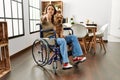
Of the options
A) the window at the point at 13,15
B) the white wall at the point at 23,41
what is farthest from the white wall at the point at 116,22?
the window at the point at 13,15

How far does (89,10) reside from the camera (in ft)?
18.7

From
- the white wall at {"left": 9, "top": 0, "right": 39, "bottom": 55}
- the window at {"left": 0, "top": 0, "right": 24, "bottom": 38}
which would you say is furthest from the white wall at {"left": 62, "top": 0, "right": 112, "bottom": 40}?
the window at {"left": 0, "top": 0, "right": 24, "bottom": 38}

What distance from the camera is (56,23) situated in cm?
267

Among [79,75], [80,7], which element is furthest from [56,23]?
[80,7]

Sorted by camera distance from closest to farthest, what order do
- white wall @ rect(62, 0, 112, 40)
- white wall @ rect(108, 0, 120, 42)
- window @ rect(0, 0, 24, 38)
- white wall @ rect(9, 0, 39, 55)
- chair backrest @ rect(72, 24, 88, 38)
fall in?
window @ rect(0, 0, 24, 38)
white wall @ rect(9, 0, 39, 55)
chair backrest @ rect(72, 24, 88, 38)
white wall @ rect(62, 0, 112, 40)
white wall @ rect(108, 0, 120, 42)

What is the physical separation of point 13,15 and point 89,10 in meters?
3.19

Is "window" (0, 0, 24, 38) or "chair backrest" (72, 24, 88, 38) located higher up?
"window" (0, 0, 24, 38)

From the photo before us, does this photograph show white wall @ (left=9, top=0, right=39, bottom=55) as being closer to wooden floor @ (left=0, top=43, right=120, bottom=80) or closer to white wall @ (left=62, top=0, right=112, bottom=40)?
wooden floor @ (left=0, top=43, right=120, bottom=80)

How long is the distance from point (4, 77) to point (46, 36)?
3.25 ft

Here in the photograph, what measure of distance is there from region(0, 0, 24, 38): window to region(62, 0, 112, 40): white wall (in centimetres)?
242

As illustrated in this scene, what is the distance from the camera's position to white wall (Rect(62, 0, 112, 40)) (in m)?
5.58


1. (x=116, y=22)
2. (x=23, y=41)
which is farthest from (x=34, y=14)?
(x=116, y=22)

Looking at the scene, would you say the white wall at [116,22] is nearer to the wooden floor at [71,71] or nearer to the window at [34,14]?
the window at [34,14]

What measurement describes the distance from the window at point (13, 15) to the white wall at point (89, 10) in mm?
2417
